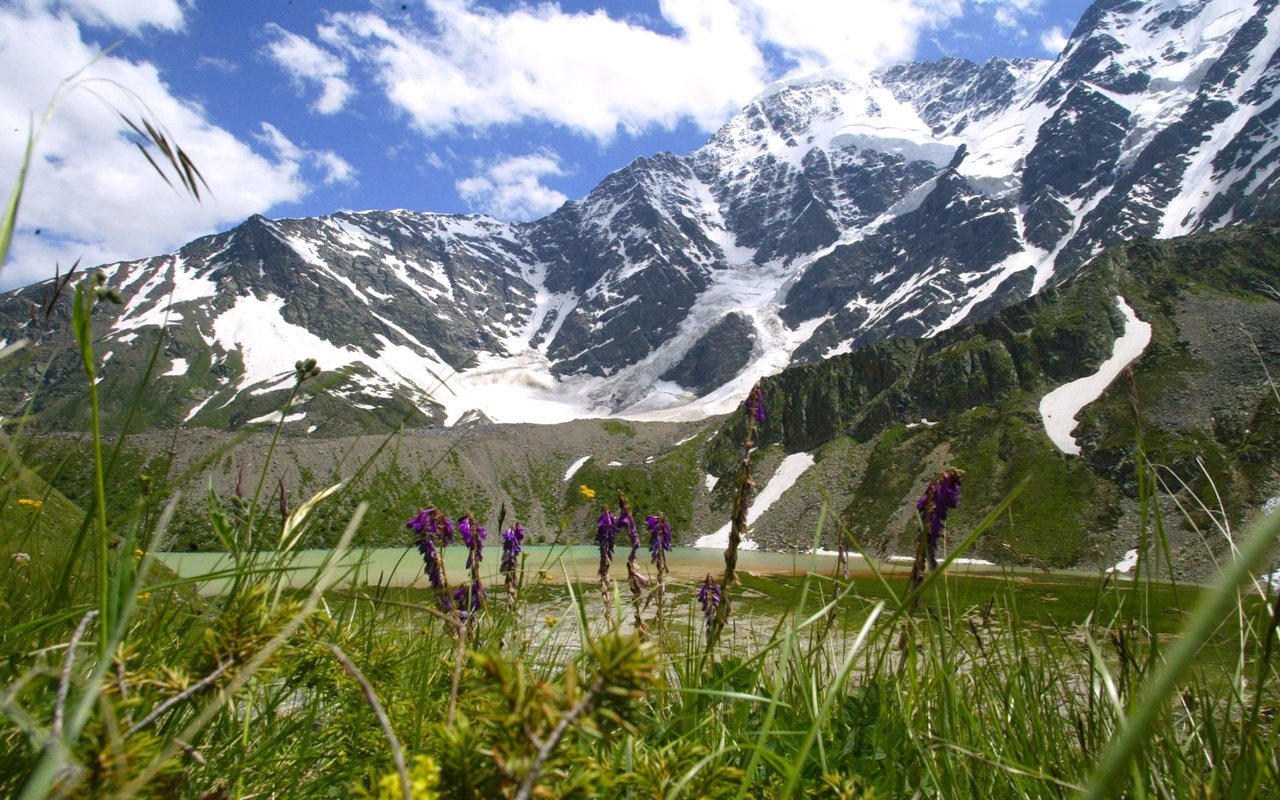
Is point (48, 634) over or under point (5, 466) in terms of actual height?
under

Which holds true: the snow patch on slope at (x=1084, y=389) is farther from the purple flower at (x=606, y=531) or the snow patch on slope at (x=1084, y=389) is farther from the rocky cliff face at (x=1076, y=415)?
the purple flower at (x=606, y=531)

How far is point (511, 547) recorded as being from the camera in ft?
19.4

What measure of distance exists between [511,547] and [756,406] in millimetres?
2885

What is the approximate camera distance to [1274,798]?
1.84 metres

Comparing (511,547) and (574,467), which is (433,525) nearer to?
(511,547)

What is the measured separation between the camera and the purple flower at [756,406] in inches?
148

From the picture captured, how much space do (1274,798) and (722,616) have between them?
166 cm

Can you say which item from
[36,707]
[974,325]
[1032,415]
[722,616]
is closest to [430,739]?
[36,707]

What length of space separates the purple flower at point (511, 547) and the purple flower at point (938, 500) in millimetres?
2721

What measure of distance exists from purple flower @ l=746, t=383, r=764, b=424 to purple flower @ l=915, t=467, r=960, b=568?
0.90m

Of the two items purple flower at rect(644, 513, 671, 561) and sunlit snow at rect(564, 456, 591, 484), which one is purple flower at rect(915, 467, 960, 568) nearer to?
purple flower at rect(644, 513, 671, 561)

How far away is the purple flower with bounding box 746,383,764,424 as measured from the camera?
148 inches

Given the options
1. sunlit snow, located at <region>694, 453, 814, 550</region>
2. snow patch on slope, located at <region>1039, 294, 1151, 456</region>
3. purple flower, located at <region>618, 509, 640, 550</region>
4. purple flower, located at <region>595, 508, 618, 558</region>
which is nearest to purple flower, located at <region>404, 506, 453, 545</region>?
purple flower, located at <region>595, 508, 618, 558</region>

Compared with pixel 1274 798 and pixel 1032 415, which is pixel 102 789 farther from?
pixel 1032 415
